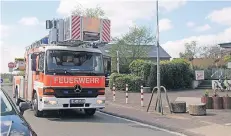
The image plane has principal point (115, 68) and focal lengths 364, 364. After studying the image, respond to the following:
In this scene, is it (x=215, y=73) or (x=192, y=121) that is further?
(x=215, y=73)

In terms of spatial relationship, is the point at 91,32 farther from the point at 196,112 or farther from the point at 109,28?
the point at 196,112

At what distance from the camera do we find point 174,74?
3247 centimetres

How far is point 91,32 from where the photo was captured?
550 inches

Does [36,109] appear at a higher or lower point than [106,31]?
lower

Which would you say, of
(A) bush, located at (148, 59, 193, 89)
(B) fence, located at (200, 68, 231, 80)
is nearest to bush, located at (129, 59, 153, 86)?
(A) bush, located at (148, 59, 193, 89)

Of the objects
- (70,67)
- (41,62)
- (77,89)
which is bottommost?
(77,89)

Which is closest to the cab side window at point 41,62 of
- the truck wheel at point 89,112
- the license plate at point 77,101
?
the license plate at point 77,101

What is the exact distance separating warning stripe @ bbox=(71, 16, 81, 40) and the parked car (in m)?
7.26

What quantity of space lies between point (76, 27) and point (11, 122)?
28.1ft

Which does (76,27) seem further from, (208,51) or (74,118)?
(208,51)

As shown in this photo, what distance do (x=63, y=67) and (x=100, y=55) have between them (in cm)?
158

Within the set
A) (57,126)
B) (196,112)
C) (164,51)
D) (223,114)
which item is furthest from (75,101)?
(164,51)

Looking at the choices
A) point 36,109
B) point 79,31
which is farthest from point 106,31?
point 36,109

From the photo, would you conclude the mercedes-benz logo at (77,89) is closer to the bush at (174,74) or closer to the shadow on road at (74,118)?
the shadow on road at (74,118)
